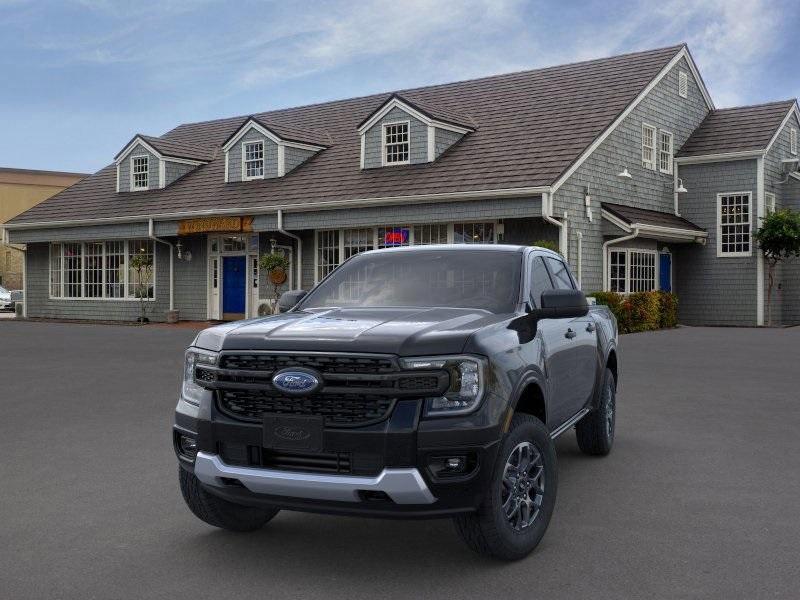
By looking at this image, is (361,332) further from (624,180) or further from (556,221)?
(624,180)

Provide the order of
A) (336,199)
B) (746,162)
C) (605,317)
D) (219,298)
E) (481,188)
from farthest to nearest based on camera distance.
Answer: (219,298), (746,162), (336,199), (481,188), (605,317)

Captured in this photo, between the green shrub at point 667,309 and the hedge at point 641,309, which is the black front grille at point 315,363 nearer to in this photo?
the hedge at point 641,309

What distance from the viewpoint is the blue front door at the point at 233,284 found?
27750 mm

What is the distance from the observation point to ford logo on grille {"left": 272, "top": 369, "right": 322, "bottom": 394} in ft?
14.5

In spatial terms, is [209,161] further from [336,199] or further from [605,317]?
[605,317]

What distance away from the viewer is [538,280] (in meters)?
6.28

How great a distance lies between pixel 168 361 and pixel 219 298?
41.4ft

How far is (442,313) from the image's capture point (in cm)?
522

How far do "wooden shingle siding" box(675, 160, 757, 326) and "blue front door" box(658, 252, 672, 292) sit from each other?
59cm

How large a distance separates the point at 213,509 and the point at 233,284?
76.2 ft

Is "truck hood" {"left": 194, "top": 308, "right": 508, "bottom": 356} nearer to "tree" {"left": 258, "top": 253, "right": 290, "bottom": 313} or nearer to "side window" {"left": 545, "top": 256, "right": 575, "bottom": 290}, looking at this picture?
"side window" {"left": 545, "top": 256, "right": 575, "bottom": 290}

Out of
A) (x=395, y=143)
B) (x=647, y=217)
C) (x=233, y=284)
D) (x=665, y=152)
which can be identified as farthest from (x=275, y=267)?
(x=665, y=152)

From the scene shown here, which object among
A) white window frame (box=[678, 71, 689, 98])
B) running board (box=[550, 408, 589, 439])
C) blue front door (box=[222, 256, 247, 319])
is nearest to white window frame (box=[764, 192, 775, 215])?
white window frame (box=[678, 71, 689, 98])

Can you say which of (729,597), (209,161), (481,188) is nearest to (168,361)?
(481,188)
